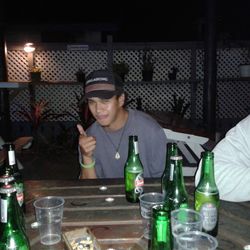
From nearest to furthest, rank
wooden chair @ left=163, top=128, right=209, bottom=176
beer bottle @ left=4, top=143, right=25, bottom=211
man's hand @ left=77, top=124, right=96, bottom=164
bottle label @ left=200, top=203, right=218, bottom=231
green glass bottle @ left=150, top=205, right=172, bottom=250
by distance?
green glass bottle @ left=150, top=205, right=172, bottom=250 → bottle label @ left=200, top=203, right=218, bottom=231 → beer bottle @ left=4, top=143, right=25, bottom=211 → man's hand @ left=77, top=124, right=96, bottom=164 → wooden chair @ left=163, top=128, right=209, bottom=176

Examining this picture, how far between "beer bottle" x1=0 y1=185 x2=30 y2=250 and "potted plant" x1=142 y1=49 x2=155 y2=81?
6733mm

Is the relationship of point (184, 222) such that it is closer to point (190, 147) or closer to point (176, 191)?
point (176, 191)

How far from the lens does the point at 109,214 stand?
1.72 m

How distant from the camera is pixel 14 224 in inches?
53.4

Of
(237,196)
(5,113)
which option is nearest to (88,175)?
(237,196)

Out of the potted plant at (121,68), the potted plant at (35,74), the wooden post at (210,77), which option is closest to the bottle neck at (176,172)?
the wooden post at (210,77)

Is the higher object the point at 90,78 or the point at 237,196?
the point at 90,78

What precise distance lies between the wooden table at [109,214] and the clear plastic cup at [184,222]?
19 centimetres

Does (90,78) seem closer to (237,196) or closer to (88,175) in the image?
(88,175)

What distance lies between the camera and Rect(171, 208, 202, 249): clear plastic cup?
4.10 ft

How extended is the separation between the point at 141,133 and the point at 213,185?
1.15 m

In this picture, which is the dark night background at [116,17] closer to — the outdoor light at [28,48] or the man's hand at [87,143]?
the outdoor light at [28,48]

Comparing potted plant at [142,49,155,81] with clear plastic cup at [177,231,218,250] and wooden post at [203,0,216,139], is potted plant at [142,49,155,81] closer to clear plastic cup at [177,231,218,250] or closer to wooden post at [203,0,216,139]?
wooden post at [203,0,216,139]

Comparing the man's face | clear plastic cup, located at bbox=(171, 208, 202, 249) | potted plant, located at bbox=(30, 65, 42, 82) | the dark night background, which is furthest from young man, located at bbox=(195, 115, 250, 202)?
the dark night background
